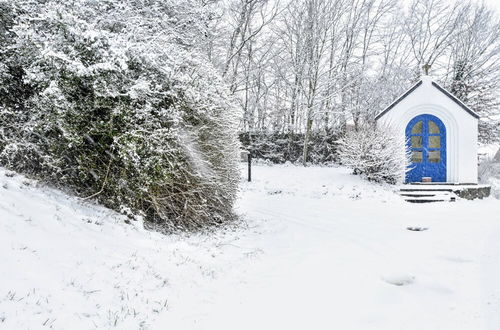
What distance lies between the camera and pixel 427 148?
42.5ft

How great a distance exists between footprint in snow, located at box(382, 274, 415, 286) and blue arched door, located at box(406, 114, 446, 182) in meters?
9.65

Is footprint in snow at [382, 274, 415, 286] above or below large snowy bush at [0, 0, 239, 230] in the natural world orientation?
below

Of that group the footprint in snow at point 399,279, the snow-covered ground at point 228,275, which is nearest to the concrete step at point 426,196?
the snow-covered ground at point 228,275

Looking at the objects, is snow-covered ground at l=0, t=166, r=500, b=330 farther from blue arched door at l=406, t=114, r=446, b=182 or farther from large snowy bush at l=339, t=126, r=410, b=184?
blue arched door at l=406, t=114, r=446, b=182

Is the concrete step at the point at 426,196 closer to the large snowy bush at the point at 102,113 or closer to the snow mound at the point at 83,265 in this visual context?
the large snowy bush at the point at 102,113

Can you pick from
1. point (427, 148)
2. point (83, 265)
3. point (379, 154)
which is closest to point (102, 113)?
point (83, 265)

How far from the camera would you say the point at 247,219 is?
766cm

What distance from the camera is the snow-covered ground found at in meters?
2.95

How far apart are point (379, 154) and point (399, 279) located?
27.5 ft

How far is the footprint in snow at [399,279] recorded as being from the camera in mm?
4077

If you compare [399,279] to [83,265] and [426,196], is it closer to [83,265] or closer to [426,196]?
[83,265]

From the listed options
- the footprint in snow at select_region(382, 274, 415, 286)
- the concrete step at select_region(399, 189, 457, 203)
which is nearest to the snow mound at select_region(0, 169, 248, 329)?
the footprint in snow at select_region(382, 274, 415, 286)

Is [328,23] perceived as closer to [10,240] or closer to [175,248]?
[175,248]

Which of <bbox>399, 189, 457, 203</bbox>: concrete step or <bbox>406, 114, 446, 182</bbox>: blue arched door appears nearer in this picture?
<bbox>399, 189, 457, 203</bbox>: concrete step
